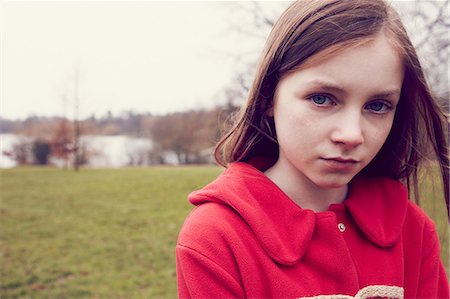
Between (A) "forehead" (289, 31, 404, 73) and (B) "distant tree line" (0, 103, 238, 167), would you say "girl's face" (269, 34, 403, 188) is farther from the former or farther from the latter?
(B) "distant tree line" (0, 103, 238, 167)

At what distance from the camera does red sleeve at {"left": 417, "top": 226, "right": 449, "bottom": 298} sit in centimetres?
156

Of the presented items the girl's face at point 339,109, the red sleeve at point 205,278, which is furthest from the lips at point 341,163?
the red sleeve at point 205,278

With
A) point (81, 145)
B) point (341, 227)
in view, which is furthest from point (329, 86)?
point (81, 145)

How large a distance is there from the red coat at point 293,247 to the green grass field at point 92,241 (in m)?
0.58

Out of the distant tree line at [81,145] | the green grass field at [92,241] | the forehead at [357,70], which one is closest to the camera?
the forehead at [357,70]

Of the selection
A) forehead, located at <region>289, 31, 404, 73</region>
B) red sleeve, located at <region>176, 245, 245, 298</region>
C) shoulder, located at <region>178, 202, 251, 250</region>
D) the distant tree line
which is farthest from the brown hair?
the distant tree line

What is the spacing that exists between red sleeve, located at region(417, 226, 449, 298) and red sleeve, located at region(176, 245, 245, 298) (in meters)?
0.74

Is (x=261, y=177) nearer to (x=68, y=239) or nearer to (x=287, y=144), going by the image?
(x=287, y=144)

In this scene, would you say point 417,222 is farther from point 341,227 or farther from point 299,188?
point 299,188

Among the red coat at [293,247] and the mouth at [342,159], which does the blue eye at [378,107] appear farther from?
the red coat at [293,247]

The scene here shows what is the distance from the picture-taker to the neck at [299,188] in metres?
1.49

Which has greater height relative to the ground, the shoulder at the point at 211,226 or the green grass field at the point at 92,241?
the shoulder at the point at 211,226

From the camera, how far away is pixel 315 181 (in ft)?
4.41

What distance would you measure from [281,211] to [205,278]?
324 mm
